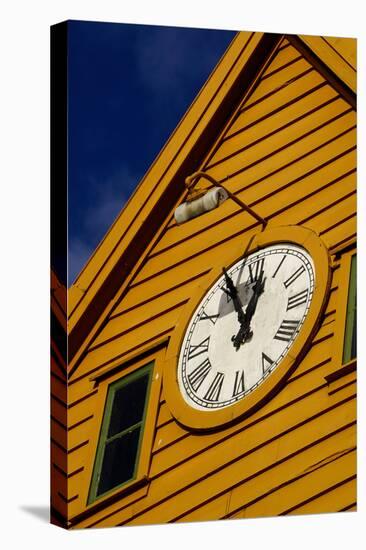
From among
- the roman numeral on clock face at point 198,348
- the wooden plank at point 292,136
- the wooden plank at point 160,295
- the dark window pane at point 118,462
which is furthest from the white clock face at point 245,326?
the wooden plank at point 292,136

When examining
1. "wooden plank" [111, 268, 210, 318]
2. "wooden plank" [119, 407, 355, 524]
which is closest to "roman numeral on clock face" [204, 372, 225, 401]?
"wooden plank" [119, 407, 355, 524]

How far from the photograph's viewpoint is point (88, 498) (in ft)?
40.9

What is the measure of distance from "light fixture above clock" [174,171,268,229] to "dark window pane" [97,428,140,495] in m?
1.38

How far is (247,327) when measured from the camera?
42.1 feet

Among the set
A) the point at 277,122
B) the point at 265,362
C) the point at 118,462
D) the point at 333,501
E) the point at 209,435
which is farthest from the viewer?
the point at 277,122

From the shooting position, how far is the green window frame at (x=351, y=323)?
1285 cm

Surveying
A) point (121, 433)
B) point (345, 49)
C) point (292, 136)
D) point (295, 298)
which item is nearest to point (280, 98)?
point (292, 136)

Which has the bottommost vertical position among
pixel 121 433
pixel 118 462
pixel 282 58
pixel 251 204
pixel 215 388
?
pixel 118 462

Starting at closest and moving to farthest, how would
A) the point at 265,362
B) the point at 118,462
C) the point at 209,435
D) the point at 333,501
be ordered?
the point at 118,462 → the point at 209,435 → the point at 265,362 → the point at 333,501

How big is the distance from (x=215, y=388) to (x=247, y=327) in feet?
1.37

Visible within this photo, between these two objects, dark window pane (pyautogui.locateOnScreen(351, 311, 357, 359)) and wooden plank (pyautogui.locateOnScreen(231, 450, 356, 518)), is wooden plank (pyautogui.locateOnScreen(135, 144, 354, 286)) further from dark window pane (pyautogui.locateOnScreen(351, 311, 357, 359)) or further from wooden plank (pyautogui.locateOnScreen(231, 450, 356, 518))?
wooden plank (pyautogui.locateOnScreen(231, 450, 356, 518))

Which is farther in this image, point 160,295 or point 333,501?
point 333,501

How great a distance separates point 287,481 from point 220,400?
64 cm

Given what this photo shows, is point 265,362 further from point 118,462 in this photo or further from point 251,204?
point 118,462
